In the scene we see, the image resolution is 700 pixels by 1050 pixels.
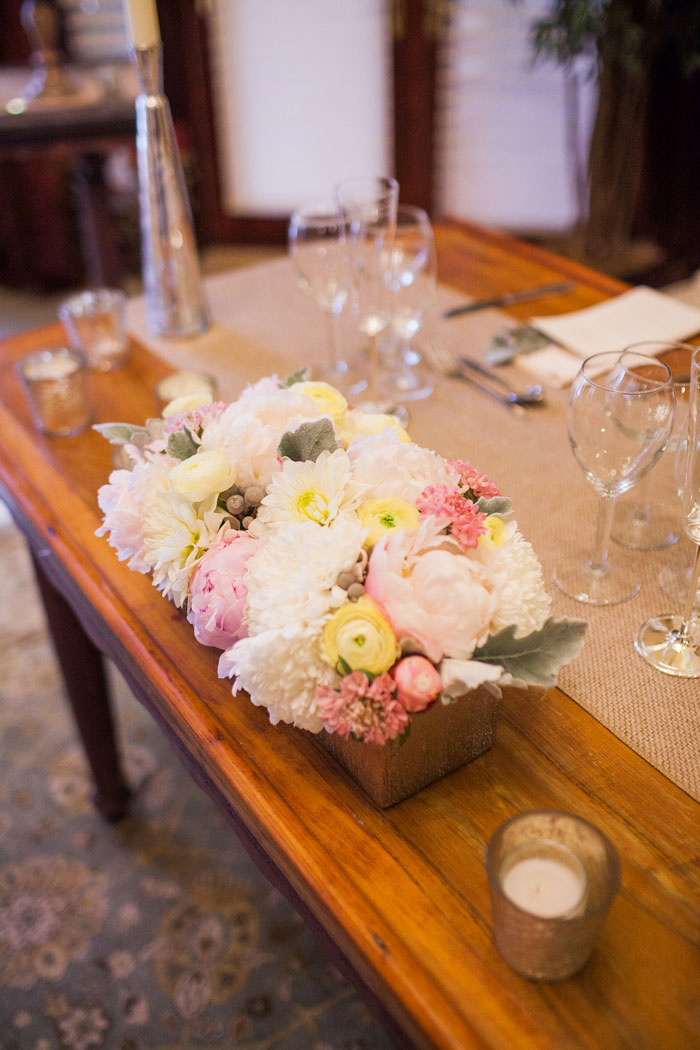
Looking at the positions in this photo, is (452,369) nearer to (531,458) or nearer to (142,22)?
(531,458)

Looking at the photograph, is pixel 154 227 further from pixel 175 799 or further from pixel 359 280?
pixel 175 799

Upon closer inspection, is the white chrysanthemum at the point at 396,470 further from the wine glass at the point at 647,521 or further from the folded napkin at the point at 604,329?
the folded napkin at the point at 604,329

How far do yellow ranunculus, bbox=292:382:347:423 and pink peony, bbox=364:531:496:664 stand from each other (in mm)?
217

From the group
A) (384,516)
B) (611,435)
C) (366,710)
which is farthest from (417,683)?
(611,435)

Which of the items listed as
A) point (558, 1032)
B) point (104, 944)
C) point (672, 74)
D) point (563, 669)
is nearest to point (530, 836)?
point (558, 1032)

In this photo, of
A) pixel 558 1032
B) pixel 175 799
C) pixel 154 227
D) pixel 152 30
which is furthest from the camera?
pixel 175 799

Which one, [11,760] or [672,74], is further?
[672,74]

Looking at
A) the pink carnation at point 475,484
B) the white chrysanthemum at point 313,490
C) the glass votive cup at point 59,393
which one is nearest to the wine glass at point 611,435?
the pink carnation at point 475,484

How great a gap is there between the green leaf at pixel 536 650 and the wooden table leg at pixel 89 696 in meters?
0.85

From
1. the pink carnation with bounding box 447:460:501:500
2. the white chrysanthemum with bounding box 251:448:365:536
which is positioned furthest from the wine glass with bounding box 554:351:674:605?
the white chrysanthemum with bounding box 251:448:365:536

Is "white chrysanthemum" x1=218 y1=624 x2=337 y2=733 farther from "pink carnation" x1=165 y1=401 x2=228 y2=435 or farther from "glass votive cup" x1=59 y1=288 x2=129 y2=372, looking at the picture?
"glass votive cup" x1=59 y1=288 x2=129 y2=372

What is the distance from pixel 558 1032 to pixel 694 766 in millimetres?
239

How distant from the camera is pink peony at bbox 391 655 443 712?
0.55 metres

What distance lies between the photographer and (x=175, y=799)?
1561 millimetres
